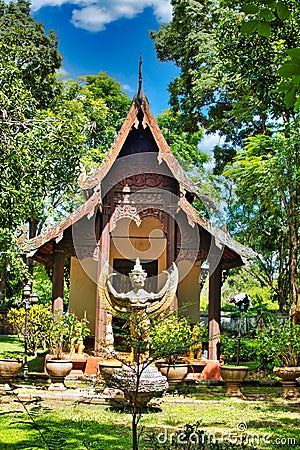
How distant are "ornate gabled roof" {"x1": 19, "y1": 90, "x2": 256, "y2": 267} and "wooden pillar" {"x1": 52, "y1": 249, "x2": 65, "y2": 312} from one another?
39 cm

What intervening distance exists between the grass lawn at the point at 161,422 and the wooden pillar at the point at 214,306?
2784 millimetres

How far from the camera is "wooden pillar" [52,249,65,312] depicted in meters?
13.0

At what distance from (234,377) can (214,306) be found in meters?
3.01

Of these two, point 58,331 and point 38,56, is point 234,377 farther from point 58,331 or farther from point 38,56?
point 38,56

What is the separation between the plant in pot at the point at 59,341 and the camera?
10586mm

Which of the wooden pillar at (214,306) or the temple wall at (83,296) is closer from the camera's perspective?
the wooden pillar at (214,306)

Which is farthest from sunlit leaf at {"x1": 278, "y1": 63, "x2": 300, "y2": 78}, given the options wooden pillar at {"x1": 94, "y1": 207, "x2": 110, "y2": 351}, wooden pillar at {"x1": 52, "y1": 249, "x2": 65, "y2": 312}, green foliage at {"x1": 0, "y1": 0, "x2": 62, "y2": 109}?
green foliage at {"x1": 0, "y1": 0, "x2": 62, "y2": 109}

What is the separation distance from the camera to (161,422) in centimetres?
818

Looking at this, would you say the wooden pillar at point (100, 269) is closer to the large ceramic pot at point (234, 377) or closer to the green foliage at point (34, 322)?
the green foliage at point (34, 322)

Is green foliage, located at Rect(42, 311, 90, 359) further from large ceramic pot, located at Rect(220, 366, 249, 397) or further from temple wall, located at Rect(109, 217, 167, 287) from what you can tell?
temple wall, located at Rect(109, 217, 167, 287)

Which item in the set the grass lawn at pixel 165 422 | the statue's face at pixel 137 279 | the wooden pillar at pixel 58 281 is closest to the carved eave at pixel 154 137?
the wooden pillar at pixel 58 281

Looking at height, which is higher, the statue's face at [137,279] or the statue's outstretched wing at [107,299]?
the statue's face at [137,279]

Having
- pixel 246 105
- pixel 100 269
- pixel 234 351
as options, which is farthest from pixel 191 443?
pixel 246 105

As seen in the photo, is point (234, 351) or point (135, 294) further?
point (234, 351)
